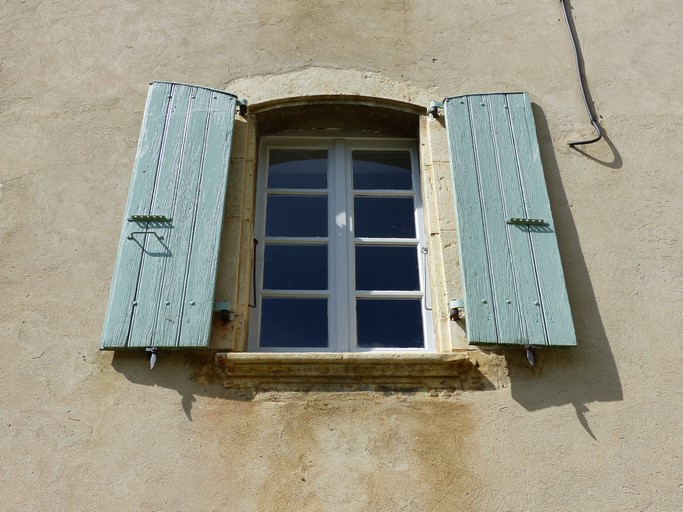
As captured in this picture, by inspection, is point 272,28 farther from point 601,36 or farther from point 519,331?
Answer: point 519,331

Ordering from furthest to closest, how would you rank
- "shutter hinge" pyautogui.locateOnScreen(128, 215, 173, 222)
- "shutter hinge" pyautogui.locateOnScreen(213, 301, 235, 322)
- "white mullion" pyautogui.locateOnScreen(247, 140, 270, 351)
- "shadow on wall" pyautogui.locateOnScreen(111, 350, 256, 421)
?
"white mullion" pyautogui.locateOnScreen(247, 140, 270, 351)
"shutter hinge" pyautogui.locateOnScreen(128, 215, 173, 222)
"shutter hinge" pyautogui.locateOnScreen(213, 301, 235, 322)
"shadow on wall" pyautogui.locateOnScreen(111, 350, 256, 421)

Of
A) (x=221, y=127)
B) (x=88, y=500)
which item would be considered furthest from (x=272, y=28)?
(x=88, y=500)

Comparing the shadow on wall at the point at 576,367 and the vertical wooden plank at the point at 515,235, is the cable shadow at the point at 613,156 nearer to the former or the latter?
the vertical wooden plank at the point at 515,235

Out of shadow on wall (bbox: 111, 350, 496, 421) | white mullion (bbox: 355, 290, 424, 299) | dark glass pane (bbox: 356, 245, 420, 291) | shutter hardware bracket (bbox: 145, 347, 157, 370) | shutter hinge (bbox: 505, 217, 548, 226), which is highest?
shutter hinge (bbox: 505, 217, 548, 226)

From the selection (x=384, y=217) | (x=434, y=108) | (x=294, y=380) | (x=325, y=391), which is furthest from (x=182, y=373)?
(x=434, y=108)

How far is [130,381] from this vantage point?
2912 millimetres

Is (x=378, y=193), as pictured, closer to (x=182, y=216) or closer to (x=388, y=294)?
(x=388, y=294)

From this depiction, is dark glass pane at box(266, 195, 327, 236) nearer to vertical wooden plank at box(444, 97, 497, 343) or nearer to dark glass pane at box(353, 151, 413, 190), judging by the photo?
dark glass pane at box(353, 151, 413, 190)

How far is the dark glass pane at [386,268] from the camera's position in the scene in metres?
3.48

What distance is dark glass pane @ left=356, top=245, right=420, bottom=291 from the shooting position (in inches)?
137

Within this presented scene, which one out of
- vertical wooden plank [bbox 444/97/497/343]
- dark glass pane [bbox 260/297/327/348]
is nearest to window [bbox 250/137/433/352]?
dark glass pane [bbox 260/297/327/348]

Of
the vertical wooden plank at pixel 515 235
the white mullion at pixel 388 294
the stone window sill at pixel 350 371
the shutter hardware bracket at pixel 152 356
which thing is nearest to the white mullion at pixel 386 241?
the white mullion at pixel 388 294

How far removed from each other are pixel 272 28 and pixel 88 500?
2.61m

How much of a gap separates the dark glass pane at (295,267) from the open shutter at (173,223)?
0.44 metres
